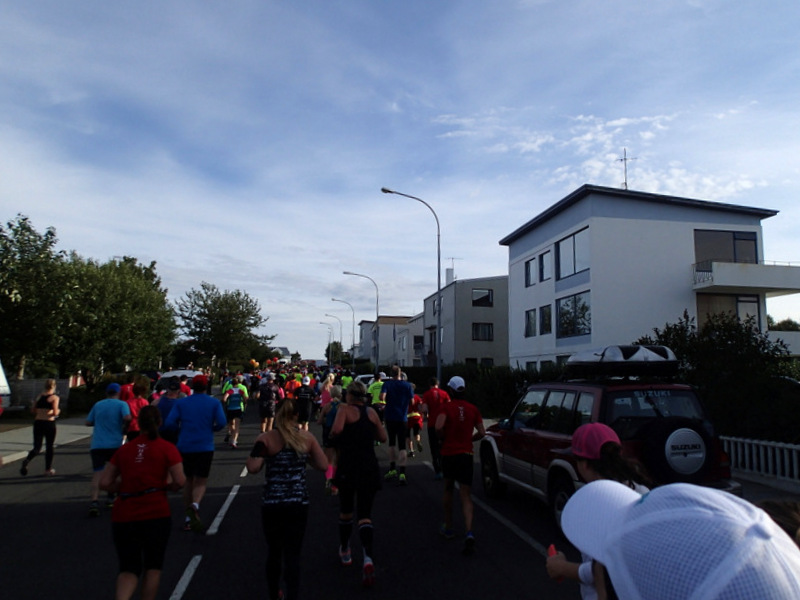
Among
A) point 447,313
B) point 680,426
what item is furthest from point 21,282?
point 447,313

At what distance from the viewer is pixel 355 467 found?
18.8 feet

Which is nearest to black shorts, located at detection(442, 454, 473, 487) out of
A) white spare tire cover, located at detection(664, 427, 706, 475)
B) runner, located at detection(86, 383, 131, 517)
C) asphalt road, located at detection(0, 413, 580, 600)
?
asphalt road, located at detection(0, 413, 580, 600)

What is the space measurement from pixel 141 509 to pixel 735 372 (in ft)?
37.8

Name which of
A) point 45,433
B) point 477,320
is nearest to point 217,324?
point 477,320

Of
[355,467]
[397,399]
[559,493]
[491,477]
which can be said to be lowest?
[491,477]

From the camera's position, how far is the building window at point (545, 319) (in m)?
32.9

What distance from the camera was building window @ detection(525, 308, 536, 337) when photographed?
1378 inches

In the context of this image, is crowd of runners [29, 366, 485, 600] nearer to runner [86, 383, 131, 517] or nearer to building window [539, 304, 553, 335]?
runner [86, 383, 131, 517]

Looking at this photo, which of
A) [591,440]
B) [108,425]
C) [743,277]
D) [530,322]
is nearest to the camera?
[591,440]

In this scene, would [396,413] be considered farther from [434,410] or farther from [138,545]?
[138,545]

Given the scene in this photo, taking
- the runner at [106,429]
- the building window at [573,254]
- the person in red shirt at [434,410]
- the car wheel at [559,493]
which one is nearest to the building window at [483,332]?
the building window at [573,254]

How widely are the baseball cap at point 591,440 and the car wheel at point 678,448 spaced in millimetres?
2769

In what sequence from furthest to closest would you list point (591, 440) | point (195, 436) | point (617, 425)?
1. point (195, 436)
2. point (617, 425)
3. point (591, 440)

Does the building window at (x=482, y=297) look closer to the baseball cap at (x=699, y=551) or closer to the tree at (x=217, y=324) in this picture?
the tree at (x=217, y=324)
